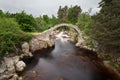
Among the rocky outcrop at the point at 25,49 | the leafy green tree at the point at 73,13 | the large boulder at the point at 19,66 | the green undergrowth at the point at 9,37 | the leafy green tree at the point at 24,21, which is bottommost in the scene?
the large boulder at the point at 19,66

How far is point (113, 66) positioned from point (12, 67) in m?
15.1

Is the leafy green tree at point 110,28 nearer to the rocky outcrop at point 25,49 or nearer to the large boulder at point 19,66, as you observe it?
the large boulder at point 19,66

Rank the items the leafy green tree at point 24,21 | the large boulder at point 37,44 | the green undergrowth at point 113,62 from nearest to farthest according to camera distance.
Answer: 1. the green undergrowth at point 113,62
2. the large boulder at point 37,44
3. the leafy green tree at point 24,21

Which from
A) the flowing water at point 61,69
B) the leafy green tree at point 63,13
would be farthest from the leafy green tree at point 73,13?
the flowing water at point 61,69

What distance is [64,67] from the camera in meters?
26.0

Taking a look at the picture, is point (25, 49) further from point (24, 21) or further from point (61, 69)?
point (24, 21)

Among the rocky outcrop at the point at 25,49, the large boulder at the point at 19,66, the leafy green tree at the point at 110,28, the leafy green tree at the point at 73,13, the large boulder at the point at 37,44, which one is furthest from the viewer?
the leafy green tree at the point at 73,13

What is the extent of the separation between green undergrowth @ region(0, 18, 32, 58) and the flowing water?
4.04 metres

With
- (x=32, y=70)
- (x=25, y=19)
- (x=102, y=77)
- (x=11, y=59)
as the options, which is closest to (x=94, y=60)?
(x=102, y=77)

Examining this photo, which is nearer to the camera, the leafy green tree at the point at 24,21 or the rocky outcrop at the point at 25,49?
the rocky outcrop at the point at 25,49

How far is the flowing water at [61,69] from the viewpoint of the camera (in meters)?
22.1

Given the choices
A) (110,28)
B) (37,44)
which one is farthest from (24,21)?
(110,28)

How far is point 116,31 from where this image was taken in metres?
20.1

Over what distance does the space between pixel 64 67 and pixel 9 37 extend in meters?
10.2
